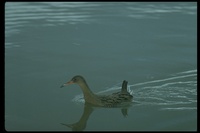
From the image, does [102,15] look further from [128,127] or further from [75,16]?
[128,127]

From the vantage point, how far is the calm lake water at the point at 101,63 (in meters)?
7.41

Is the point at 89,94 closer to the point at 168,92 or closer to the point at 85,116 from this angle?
the point at 85,116

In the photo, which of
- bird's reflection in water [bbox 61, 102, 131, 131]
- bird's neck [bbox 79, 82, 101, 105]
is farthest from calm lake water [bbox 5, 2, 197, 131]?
bird's neck [bbox 79, 82, 101, 105]

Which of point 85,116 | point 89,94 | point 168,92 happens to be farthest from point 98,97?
point 168,92

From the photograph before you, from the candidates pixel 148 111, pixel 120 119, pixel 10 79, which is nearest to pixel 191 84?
pixel 148 111

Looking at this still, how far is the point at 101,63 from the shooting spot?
9.80 m

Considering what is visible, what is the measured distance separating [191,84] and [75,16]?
579 centimetres

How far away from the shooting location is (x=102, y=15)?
13523 mm

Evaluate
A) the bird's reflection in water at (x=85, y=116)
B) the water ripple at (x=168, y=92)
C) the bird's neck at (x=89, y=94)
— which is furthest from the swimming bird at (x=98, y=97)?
the water ripple at (x=168, y=92)

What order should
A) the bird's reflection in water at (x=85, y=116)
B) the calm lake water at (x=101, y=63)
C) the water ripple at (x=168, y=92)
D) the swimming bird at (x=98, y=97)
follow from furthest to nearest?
the water ripple at (x=168, y=92), the swimming bird at (x=98, y=97), the calm lake water at (x=101, y=63), the bird's reflection in water at (x=85, y=116)

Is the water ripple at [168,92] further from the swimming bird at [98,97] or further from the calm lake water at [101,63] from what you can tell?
the swimming bird at [98,97]

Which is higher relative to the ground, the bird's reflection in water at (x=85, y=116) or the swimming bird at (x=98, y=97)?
the swimming bird at (x=98, y=97)

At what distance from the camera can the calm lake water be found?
24.3ft

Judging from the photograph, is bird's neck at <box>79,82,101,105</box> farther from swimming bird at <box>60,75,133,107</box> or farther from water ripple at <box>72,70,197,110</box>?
water ripple at <box>72,70,197,110</box>
